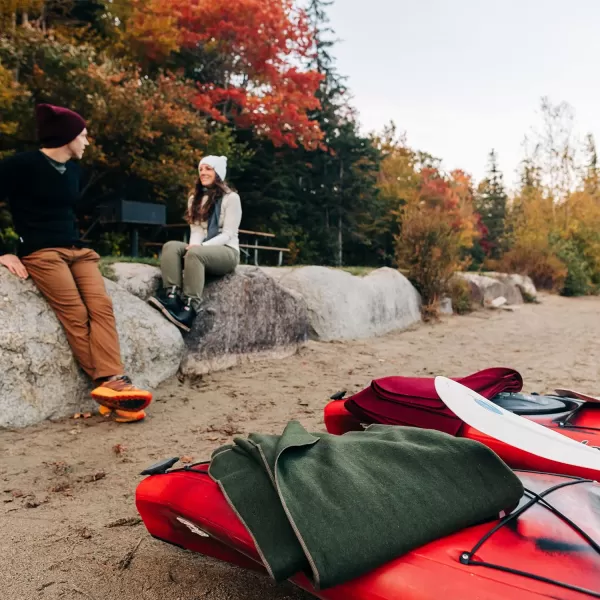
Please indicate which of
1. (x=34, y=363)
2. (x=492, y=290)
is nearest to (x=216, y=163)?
(x=34, y=363)

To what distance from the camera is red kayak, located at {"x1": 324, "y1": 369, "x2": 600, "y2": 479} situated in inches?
80.7

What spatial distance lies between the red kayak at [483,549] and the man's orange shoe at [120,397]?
1773mm

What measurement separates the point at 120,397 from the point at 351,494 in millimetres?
2269

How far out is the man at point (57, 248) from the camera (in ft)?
11.1

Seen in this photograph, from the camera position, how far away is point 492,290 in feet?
37.2

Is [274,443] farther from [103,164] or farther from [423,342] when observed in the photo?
[103,164]

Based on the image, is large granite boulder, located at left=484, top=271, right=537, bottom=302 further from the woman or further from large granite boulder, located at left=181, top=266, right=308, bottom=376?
the woman

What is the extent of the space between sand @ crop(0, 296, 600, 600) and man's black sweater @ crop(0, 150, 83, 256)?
1.20 meters

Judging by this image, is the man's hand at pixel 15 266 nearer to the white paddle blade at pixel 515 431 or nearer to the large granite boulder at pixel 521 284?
the white paddle blade at pixel 515 431

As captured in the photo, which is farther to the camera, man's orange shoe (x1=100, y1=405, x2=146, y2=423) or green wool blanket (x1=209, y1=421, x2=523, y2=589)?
man's orange shoe (x1=100, y1=405, x2=146, y2=423)

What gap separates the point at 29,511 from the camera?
6.95ft

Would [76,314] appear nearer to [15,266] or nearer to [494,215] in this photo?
[15,266]

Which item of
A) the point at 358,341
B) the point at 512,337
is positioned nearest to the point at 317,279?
the point at 358,341

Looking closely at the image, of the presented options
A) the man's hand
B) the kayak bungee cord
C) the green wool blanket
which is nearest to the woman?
the man's hand
